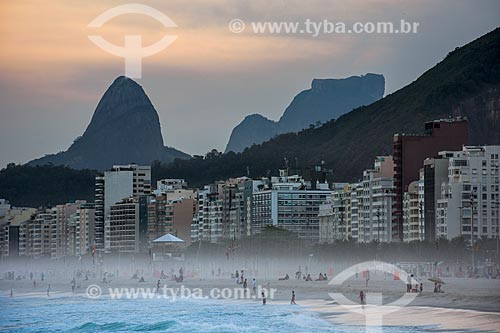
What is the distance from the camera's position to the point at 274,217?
5217 inches

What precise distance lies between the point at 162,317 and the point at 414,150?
52790mm

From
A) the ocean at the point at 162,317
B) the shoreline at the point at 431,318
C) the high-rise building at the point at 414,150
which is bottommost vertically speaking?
the ocean at the point at 162,317

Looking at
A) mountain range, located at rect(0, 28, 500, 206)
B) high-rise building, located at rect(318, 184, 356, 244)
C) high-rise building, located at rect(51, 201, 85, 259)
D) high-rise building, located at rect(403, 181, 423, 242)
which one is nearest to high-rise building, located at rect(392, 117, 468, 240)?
high-rise building, located at rect(403, 181, 423, 242)

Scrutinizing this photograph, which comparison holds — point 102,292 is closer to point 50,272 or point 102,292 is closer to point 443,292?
point 443,292

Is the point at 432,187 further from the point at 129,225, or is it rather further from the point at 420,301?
the point at 129,225

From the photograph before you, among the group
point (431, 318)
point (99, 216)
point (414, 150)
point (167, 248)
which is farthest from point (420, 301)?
point (99, 216)

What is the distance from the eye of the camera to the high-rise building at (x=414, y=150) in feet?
355

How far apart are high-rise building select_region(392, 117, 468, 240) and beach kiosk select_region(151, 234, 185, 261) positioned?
77.3ft

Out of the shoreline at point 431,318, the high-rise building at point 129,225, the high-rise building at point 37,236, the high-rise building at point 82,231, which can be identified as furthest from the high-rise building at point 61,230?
the shoreline at point 431,318

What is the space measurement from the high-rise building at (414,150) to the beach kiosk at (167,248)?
2357cm

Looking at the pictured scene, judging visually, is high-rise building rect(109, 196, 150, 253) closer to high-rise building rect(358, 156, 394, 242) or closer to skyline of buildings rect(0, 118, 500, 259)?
skyline of buildings rect(0, 118, 500, 259)

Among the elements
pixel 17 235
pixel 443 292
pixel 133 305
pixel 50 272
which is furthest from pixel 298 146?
pixel 443 292

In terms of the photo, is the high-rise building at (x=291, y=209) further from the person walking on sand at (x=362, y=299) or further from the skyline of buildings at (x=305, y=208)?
the person walking on sand at (x=362, y=299)

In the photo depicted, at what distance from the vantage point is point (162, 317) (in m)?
63.4
